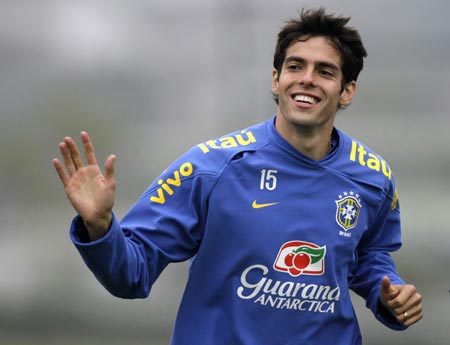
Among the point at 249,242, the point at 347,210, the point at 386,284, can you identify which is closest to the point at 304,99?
the point at 347,210

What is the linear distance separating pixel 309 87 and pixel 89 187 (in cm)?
84

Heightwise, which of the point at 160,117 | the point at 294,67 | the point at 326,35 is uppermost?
the point at 160,117

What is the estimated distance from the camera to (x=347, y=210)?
3184 millimetres

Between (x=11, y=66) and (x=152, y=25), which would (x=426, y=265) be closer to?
(x=152, y=25)

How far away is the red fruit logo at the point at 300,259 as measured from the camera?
303cm

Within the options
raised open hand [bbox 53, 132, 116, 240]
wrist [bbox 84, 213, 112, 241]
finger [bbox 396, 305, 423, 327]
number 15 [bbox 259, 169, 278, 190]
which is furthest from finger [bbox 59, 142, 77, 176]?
finger [bbox 396, 305, 423, 327]

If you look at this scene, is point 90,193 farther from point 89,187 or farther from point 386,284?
point 386,284

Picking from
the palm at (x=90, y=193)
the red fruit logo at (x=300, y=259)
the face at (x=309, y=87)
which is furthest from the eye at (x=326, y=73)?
the palm at (x=90, y=193)

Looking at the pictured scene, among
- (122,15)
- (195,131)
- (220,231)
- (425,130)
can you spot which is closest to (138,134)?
(195,131)

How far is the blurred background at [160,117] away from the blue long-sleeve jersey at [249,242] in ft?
10.1

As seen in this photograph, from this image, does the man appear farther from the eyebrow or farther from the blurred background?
the blurred background

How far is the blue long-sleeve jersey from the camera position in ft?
9.92

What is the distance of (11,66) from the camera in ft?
21.5

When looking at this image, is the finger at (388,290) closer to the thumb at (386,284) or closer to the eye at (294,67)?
the thumb at (386,284)
